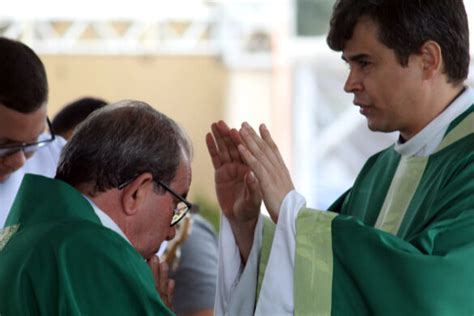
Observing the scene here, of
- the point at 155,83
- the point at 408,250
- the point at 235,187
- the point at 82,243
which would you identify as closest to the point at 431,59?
the point at 408,250

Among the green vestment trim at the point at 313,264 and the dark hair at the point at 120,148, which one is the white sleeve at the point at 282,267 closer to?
the green vestment trim at the point at 313,264

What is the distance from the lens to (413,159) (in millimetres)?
2902

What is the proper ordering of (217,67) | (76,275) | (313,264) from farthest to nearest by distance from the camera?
(217,67)
(313,264)
(76,275)

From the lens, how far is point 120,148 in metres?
2.41

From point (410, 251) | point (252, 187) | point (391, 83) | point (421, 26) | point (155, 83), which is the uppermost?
point (421, 26)

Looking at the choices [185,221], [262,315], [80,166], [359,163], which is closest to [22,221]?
[80,166]

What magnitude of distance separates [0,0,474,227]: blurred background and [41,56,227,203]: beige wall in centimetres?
1

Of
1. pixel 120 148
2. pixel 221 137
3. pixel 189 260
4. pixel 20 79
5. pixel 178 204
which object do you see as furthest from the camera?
pixel 189 260

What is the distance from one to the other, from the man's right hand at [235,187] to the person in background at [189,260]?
2.98 ft

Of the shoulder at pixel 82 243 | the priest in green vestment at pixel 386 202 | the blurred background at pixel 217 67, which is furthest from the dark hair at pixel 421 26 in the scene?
the blurred background at pixel 217 67

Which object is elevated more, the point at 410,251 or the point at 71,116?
the point at 71,116

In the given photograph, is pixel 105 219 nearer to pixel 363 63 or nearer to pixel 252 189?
pixel 252 189

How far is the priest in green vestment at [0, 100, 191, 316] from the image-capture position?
228 centimetres

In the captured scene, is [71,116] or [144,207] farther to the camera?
[71,116]
